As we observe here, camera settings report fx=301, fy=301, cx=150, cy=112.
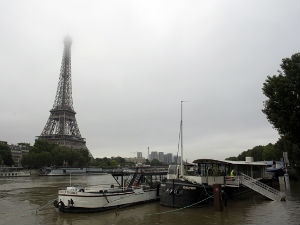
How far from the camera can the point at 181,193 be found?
25.6 m

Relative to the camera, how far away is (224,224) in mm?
19844

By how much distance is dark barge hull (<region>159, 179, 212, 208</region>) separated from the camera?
2547 centimetres

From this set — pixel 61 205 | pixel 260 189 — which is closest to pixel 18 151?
pixel 61 205

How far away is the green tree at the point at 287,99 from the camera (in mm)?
26141

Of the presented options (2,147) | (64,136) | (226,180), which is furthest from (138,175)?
(64,136)

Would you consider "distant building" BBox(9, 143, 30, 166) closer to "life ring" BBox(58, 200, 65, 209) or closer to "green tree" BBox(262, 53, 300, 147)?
"life ring" BBox(58, 200, 65, 209)

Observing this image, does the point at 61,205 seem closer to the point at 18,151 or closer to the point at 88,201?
the point at 88,201

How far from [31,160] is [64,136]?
52.6 meters

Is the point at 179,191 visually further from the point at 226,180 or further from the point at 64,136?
the point at 64,136

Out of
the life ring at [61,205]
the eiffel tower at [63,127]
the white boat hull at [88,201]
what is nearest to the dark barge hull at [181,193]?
the white boat hull at [88,201]

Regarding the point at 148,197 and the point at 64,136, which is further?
the point at 64,136

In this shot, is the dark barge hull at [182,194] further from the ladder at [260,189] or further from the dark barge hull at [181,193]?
the ladder at [260,189]

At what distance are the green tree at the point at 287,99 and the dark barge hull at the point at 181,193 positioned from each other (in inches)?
357

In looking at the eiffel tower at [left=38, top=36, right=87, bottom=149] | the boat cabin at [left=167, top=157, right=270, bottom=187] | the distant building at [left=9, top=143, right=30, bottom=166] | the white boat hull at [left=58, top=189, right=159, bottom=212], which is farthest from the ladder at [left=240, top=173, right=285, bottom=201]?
the distant building at [left=9, top=143, right=30, bottom=166]
